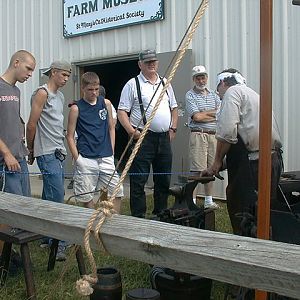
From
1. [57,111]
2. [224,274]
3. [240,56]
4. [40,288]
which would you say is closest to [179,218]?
[40,288]

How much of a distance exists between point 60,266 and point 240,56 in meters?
3.96

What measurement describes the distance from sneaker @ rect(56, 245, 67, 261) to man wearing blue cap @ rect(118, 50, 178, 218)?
36.9 inches

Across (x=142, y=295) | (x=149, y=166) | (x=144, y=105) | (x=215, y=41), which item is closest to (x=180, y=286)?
(x=142, y=295)

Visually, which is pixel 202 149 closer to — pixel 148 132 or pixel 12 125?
pixel 148 132

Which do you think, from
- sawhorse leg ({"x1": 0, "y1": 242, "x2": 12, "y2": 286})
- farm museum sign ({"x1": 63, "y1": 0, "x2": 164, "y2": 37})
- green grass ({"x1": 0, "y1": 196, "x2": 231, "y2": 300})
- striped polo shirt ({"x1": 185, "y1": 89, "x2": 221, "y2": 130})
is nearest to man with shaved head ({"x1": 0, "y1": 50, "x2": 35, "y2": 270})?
sawhorse leg ({"x1": 0, "y1": 242, "x2": 12, "y2": 286})

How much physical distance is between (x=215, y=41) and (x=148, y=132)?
8.38ft

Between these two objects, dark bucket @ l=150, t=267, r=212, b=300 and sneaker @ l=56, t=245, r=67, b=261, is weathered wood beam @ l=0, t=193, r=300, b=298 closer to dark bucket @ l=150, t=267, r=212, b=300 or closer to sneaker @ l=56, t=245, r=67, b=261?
dark bucket @ l=150, t=267, r=212, b=300

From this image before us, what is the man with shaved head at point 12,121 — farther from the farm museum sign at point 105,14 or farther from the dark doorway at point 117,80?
the dark doorway at point 117,80


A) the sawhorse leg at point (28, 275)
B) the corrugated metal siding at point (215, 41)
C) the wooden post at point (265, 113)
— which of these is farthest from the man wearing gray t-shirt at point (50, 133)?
the corrugated metal siding at point (215, 41)

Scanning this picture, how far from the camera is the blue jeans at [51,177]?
15.0ft

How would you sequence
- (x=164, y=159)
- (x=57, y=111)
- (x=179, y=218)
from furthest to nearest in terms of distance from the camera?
(x=164, y=159), (x=57, y=111), (x=179, y=218)

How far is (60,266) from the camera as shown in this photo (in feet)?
14.2

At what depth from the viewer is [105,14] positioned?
27.9 feet

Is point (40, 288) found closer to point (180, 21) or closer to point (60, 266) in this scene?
point (60, 266)
